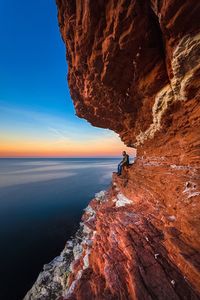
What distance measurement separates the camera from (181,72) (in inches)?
257

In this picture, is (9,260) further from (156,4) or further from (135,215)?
(156,4)

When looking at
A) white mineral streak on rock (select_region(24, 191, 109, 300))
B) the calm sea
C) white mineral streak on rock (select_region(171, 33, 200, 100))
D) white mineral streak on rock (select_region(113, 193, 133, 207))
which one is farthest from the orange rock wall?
the calm sea

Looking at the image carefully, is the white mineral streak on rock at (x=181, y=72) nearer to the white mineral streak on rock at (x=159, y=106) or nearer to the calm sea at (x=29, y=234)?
the white mineral streak on rock at (x=159, y=106)

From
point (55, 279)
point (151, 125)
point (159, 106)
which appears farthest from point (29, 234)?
point (159, 106)

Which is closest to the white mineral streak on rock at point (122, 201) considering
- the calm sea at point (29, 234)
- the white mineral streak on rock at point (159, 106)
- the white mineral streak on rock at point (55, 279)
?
the white mineral streak on rock at point (55, 279)

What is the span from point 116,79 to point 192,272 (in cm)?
924

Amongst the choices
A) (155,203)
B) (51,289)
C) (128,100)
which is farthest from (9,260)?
(128,100)

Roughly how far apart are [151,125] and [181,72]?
15.6 ft

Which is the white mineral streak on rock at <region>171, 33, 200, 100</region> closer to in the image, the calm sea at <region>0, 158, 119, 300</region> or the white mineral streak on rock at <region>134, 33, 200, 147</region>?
the white mineral streak on rock at <region>134, 33, 200, 147</region>

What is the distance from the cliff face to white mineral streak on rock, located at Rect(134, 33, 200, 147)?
0.11ft

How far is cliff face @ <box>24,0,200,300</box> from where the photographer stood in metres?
5.07

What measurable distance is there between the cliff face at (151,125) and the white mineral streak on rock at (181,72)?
3cm

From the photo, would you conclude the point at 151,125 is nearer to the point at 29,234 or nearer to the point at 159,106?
the point at 159,106

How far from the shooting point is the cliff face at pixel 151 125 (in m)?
5.07
